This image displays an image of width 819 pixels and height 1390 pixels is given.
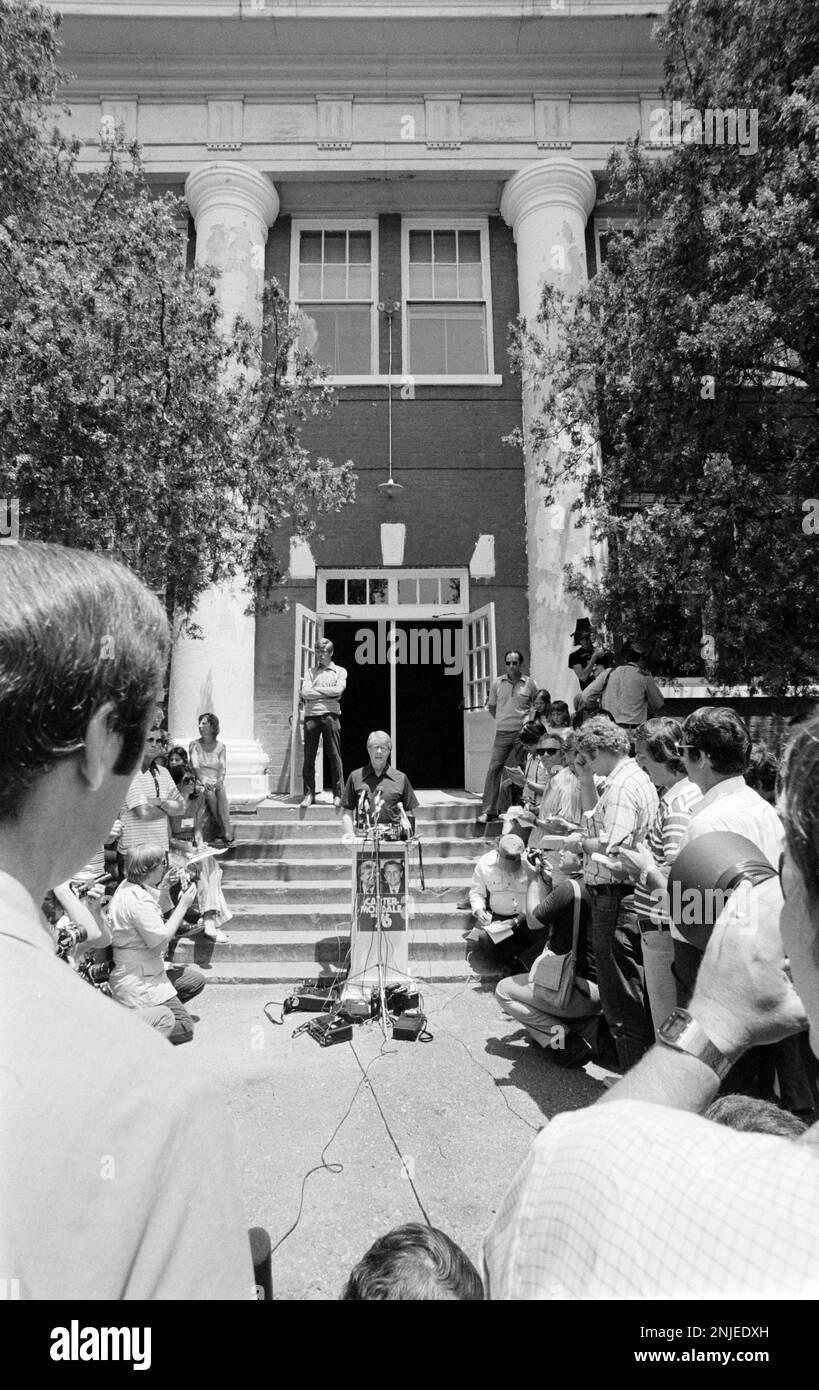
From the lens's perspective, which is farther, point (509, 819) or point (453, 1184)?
point (509, 819)

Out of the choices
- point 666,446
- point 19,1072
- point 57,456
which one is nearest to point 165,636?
point 19,1072

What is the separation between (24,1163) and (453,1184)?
11.1ft

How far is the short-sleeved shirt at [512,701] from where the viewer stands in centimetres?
873

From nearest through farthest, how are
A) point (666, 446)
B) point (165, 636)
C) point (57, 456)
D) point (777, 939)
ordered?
point (165, 636), point (777, 939), point (57, 456), point (666, 446)

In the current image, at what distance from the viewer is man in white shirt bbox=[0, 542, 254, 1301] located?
23.8 inches

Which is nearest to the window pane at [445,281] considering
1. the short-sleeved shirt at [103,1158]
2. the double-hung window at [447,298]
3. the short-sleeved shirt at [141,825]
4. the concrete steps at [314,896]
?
the double-hung window at [447,298]

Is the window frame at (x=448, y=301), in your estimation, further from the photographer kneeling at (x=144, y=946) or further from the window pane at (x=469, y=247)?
the photographer kneeling at (x=144, y=946)

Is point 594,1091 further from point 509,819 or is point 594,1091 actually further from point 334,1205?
point 509,819

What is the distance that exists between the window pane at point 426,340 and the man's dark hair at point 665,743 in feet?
29.0

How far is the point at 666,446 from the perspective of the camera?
679 cm

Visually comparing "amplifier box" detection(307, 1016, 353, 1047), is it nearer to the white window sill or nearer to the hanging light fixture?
the hanging light fixture

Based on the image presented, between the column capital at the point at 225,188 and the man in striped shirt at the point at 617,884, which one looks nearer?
the man in striped shirt at the point at 617,884

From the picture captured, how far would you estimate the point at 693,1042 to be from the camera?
1.23m

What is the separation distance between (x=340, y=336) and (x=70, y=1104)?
1254cm
